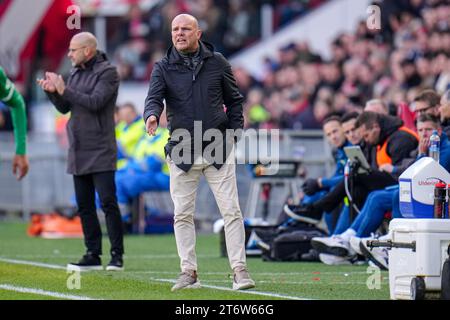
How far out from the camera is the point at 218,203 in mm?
10398

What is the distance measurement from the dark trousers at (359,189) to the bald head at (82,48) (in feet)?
9.78

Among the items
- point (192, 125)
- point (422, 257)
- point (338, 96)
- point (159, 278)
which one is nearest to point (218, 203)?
point (192, 125)

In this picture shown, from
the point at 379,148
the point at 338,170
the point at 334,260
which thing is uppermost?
the point at 379,148

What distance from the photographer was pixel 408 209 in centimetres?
1039

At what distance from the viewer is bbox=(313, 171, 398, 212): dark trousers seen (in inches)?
536

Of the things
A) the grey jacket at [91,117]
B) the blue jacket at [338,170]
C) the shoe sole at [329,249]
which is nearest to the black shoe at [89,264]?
the grey jacket at [91,117]

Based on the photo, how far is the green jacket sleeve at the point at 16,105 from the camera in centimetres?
1168

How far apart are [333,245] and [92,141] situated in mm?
2542

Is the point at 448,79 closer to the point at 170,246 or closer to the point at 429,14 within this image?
the point at 429,14

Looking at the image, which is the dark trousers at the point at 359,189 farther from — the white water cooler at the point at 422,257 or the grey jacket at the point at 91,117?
the white water cooler at the point at 422,257

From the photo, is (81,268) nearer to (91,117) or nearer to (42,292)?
(91,117)

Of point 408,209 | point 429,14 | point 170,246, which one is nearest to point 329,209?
point 170,246

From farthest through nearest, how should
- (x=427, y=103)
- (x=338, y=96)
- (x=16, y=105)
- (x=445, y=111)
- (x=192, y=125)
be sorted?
1. (x=338, y=96)
2. (x=427, y=103)
3. (x=445, y=111)
4. (x=16, y=105)
5. (x=192, y=125)
